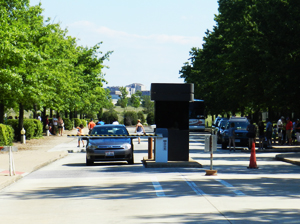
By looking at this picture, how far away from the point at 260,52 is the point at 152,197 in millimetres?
27217

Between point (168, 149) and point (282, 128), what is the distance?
1880 centimetres

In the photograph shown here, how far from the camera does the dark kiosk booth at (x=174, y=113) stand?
2105cm

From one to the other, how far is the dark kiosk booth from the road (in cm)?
274

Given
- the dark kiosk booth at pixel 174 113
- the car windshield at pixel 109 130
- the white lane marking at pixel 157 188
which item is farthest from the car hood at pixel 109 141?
the white lane marking at pixel 157 188

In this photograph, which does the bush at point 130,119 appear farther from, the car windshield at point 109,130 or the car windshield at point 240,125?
the car windshield at point 109,130

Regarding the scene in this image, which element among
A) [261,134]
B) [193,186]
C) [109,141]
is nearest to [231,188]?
[193,186]

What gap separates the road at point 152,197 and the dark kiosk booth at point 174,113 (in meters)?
2.74

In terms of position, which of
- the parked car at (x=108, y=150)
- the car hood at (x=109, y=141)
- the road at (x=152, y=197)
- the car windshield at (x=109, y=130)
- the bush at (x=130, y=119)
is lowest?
the road at (x=152, y=197)

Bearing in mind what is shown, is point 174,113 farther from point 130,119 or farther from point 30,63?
point 130,119

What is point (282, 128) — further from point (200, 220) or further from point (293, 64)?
point (200, 220)

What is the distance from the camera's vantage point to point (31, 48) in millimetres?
32375

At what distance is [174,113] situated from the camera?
2162cm

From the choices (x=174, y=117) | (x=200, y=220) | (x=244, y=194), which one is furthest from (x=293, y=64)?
(x=200, y=220)

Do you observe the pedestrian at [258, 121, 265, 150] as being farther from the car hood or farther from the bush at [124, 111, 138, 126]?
the bush at [124, 111, 138, 126]
